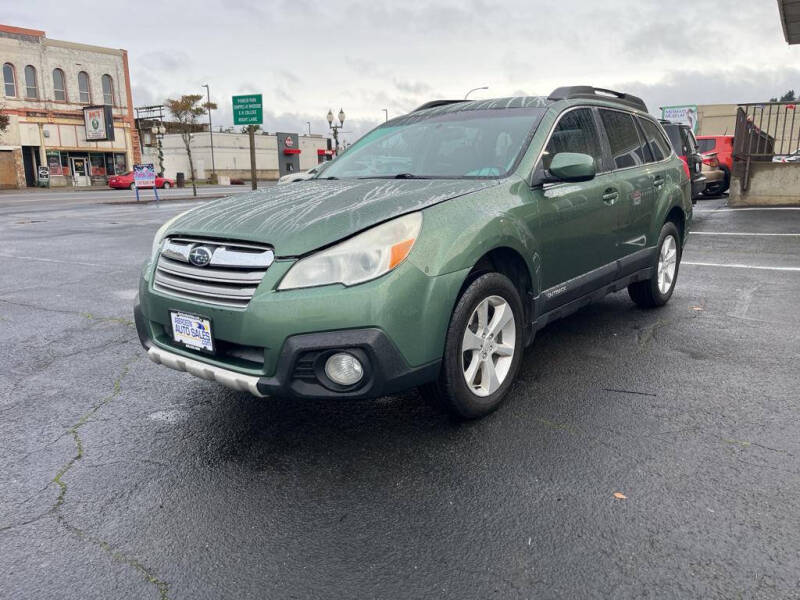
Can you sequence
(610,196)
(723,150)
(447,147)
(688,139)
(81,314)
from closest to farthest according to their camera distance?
(447,147) < (610,196) < (81,314) < (688,139) < (723,150)

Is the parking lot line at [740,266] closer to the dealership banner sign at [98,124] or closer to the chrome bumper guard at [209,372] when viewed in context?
the chrome bumper guard at [209,372]

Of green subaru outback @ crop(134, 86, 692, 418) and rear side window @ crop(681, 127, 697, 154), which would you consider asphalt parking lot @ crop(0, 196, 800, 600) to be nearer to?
green subaru outback @ crop(134, 86, 692, 418)

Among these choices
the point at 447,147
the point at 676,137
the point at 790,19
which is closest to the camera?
the point at 447,147

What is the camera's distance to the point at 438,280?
9.46 feet

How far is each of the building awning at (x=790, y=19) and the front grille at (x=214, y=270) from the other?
53.3ft

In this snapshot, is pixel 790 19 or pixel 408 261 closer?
pixel 408 261

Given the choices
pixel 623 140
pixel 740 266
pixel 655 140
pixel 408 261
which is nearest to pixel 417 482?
pixel 408 261

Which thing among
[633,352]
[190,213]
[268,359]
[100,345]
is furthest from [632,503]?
[100,345]

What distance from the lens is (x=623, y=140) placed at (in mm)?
4895

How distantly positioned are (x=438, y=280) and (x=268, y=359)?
838 millimetres

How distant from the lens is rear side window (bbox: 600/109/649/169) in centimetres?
471

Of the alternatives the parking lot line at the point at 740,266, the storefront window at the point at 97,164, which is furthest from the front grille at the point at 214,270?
the storefront window at the point at 97,164

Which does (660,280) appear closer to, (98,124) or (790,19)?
(790,19)

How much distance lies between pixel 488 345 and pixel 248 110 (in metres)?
24.7
